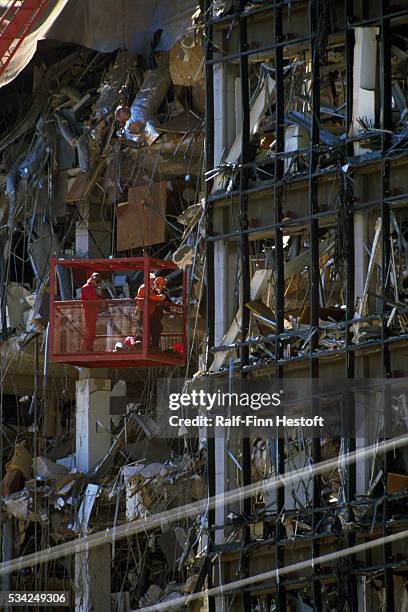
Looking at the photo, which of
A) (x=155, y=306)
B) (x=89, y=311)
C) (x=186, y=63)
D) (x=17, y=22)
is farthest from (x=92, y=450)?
(x=186, y=63)

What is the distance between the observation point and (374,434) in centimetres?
3209

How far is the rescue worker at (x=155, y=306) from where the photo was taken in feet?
131

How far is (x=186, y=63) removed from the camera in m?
40.8

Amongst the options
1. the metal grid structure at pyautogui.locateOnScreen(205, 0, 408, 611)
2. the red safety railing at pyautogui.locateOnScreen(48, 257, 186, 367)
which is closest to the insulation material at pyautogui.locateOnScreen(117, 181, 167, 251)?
the red safety railing at pyautogui.locateOnScreen(48, 257, 186, 367)

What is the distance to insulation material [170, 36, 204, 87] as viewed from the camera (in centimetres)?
4056

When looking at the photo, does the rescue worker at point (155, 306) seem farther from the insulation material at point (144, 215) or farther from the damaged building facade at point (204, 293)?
the insulation material at point (144, 215)

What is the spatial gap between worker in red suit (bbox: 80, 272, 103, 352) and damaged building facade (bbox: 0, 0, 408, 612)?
0.21 ft

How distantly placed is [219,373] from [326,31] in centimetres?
537

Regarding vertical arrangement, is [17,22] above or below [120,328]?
above

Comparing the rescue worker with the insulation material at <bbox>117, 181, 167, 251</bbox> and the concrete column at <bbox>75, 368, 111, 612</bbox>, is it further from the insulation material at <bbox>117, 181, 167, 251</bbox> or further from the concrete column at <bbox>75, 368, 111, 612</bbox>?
the concrete column at <bbox>75, 368, 111, 612</bbox>

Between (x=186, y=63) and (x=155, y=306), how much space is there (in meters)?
4.37

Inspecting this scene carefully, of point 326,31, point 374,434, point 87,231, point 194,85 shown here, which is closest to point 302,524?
point 374,434

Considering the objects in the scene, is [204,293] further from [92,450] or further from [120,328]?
[92,450]

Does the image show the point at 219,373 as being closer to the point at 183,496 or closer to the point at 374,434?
the point at 374,434
